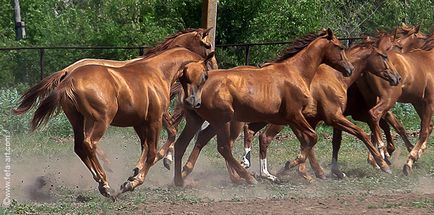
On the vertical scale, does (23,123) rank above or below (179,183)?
below

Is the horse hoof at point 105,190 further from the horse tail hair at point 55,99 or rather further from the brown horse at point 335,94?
the brown horse at point 335,94

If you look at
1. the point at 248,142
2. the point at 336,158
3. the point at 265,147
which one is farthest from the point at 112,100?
the point at 336,158

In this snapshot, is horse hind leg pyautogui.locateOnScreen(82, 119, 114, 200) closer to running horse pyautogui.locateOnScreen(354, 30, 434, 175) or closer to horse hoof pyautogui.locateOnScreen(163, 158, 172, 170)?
horse hoof pyautogui.locateOnScreen(163, 158, 172, 170)

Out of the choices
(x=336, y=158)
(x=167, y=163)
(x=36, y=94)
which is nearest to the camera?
(x=36, y=94)

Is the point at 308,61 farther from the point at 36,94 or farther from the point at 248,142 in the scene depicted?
the point at 36,94

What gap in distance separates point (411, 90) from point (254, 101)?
3.32 meters

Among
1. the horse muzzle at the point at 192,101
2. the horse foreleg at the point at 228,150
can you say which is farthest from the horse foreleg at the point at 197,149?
the horse muzzle at the point at 192,101

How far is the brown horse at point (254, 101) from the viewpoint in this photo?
1414 cm

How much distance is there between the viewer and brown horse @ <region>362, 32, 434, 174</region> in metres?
16.1

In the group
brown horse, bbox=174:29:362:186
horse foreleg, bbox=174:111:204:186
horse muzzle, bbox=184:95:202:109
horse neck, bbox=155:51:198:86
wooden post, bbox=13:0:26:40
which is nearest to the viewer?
horse muzzle, bbox=184:95:202:109

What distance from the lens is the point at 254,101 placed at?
14.3 m

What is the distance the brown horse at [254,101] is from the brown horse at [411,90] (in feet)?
4.01

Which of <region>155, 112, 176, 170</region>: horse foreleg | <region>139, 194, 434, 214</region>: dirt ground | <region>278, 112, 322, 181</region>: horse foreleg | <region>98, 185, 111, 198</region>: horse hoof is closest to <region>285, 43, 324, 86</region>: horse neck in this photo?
<region>278, 112, 322, 181</region>: horse foreleg

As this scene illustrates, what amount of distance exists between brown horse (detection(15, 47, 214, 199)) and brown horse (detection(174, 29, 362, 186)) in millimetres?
519
